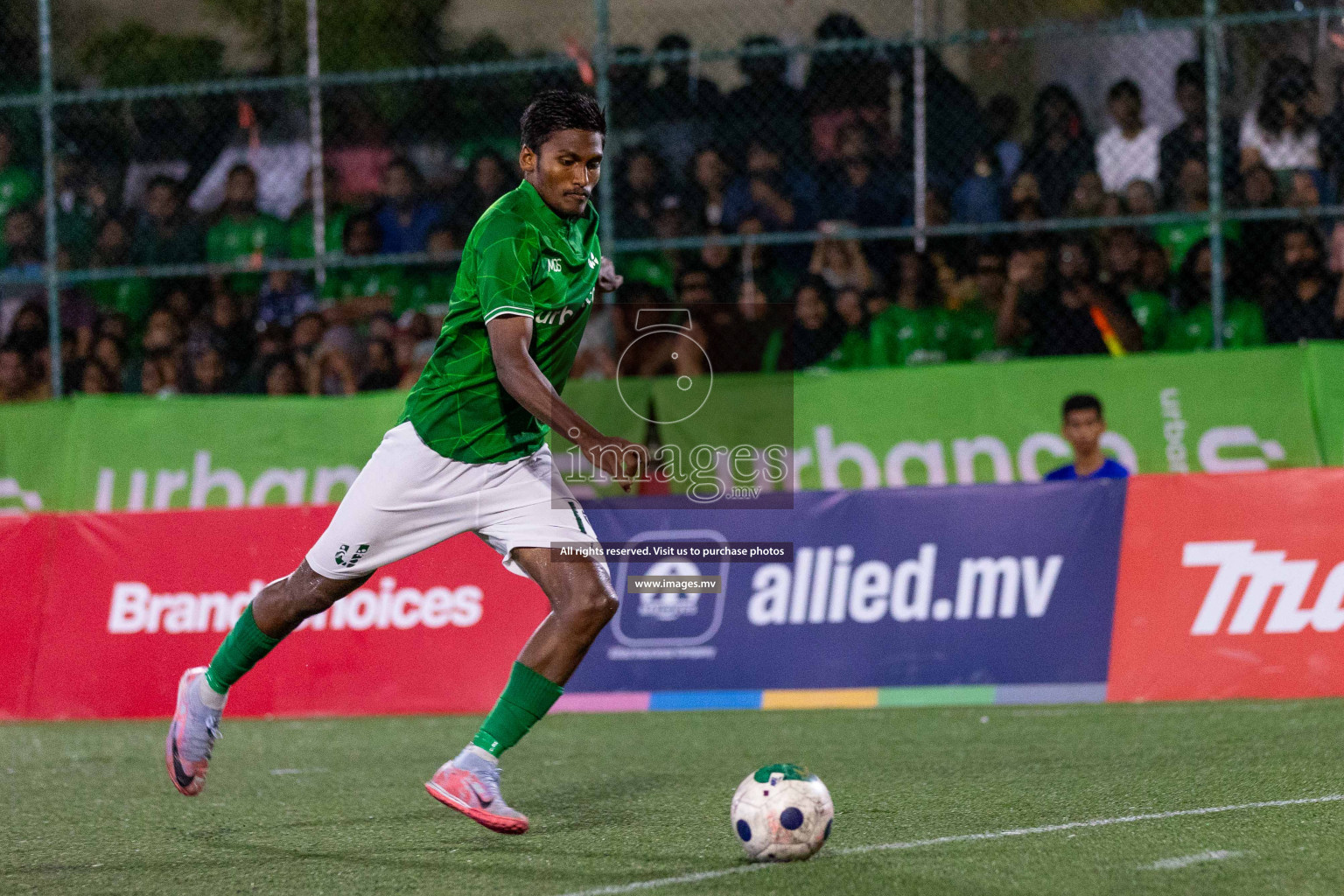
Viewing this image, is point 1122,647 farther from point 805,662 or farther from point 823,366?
point 823,366

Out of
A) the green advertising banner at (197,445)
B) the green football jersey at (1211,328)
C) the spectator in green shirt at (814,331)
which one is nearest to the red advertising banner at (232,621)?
the green advertising banner at (197,445)

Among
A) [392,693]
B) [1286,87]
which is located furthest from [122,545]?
[1286,87]

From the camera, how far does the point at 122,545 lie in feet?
32.1

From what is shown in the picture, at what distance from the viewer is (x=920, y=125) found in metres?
11.7

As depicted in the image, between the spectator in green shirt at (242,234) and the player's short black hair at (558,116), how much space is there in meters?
8.02

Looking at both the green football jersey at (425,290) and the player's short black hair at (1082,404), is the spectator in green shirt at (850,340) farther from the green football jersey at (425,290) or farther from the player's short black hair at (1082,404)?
the green football jersey at (425,290)

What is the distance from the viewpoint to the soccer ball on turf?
4.89m

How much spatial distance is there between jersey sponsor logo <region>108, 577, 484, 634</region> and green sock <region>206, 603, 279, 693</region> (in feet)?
11.7

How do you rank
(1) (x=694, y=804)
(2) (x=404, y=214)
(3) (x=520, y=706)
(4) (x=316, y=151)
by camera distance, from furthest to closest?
(2) (x=404, y=214) → (4) (x=316, y=151) → (1) (x=694, y=804) → (3) (x=520, y=706)

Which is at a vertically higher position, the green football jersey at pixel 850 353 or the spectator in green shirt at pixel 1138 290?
the spectator in green shirt at pixel 1138 290

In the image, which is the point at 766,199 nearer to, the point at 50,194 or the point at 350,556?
the point at 50,194

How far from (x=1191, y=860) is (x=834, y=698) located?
4476 mm

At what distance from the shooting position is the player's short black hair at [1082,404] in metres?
10.3

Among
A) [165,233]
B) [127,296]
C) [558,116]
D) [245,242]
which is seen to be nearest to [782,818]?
[558,116]
